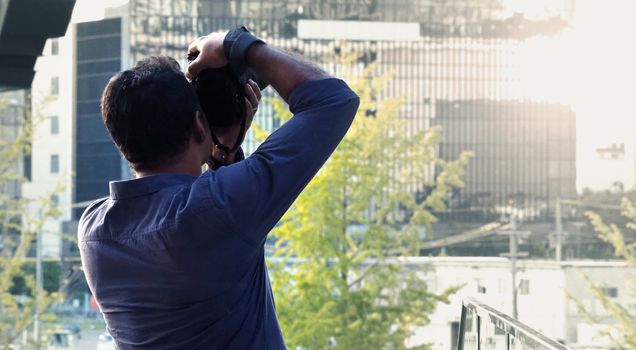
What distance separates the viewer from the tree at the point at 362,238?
25.3ft

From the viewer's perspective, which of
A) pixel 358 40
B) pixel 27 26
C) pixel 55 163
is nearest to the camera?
pixel 27 26

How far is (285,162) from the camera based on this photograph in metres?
0.72

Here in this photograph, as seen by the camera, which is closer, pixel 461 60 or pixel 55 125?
pixel 55 125

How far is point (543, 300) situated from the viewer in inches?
336

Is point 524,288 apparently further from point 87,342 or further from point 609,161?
point 87,342

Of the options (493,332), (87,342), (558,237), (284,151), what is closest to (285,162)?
(284,151)

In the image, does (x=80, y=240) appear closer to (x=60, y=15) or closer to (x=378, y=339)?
(x=60, y=15)

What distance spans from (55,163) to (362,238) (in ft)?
8.83

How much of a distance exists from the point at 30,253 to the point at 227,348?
7.81 metres

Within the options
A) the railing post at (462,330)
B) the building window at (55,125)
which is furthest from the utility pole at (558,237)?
the railing post at (462,330)

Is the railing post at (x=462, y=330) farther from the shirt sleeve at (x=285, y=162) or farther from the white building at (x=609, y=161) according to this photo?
the white building at (x=609, y=161)

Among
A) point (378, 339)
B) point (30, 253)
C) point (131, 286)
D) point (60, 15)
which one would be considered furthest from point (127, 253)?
point (30, 253)

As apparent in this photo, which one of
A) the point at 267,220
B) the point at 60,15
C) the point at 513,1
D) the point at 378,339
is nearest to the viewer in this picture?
the point at 267,220

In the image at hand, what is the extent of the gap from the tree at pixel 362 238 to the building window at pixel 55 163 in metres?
1.99
